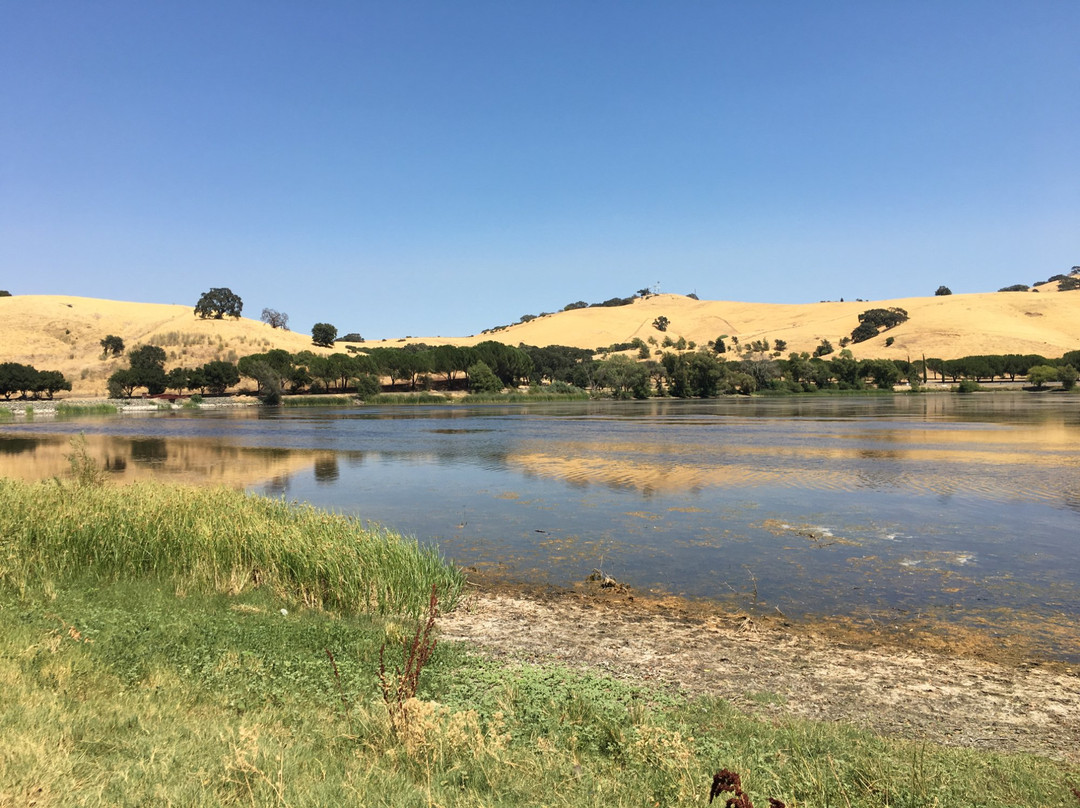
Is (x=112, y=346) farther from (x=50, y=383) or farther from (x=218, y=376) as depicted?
(x=218, y=376)

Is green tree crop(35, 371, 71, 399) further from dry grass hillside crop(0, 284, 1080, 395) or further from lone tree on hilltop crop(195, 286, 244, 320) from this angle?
lone tree on hilltop crop(195, 286, 244, 320)

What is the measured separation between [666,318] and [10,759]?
635 ft

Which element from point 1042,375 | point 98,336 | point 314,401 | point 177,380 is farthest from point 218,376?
point 1042,375

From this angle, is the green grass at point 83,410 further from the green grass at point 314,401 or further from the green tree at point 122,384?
the green grass at point 314,401

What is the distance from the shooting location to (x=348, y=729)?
621cm

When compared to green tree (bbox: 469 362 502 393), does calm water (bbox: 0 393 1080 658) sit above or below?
below

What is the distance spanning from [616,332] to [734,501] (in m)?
170

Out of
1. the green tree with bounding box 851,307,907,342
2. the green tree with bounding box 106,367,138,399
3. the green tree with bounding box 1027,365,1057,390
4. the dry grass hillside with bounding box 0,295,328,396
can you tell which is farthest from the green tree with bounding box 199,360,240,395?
the green tree with bounding box 1027,365,1057,390

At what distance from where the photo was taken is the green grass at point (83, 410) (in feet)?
260

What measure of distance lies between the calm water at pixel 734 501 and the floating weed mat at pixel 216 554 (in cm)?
311

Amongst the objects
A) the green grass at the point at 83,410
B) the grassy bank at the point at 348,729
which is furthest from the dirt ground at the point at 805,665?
the green grass at the point at 83,410

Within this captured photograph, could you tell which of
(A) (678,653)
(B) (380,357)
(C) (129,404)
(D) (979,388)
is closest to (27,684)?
(A) (678,653)

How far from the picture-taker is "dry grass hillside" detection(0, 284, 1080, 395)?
411ft

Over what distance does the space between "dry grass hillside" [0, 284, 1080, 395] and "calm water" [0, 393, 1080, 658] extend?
8557 centimetres
